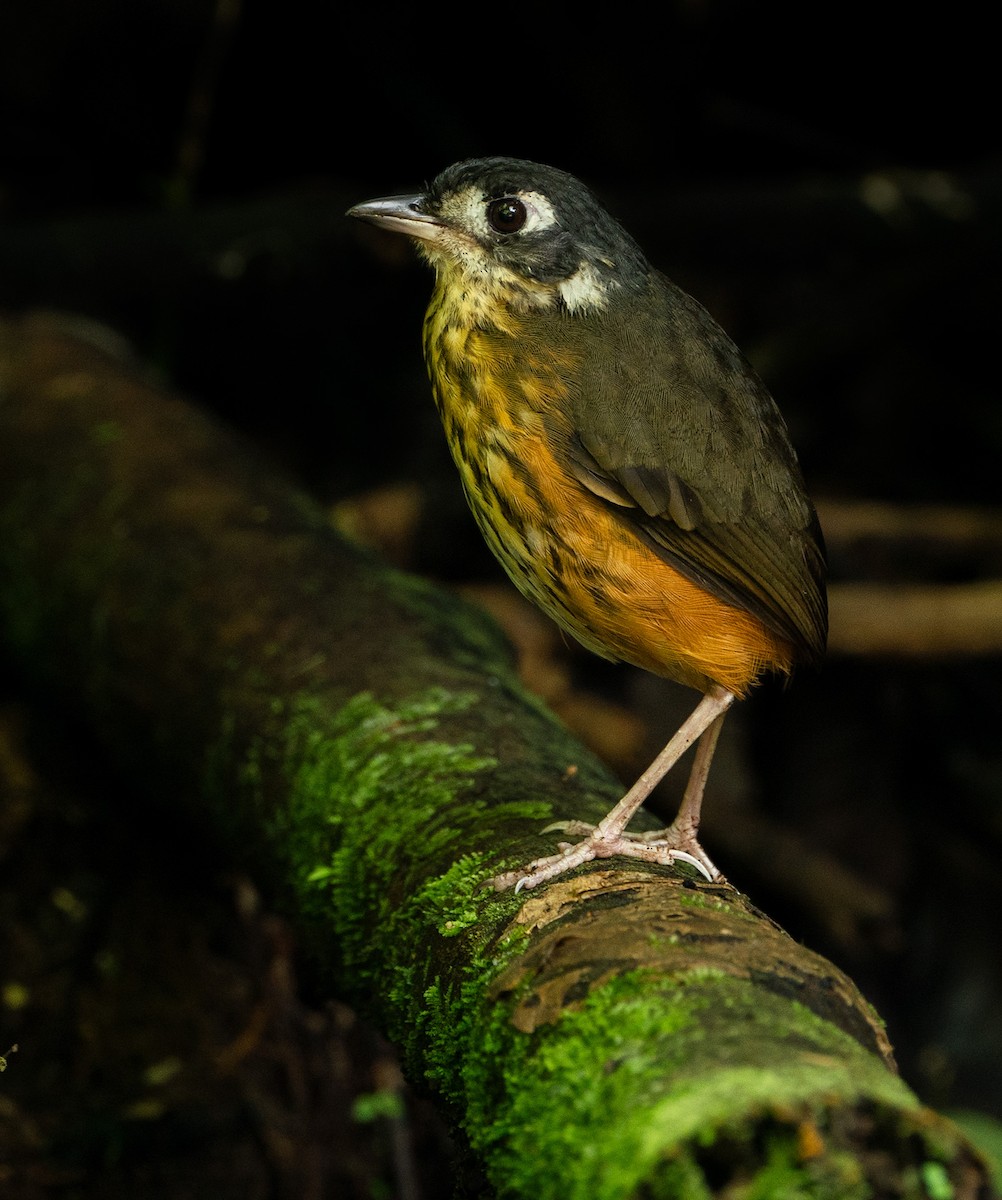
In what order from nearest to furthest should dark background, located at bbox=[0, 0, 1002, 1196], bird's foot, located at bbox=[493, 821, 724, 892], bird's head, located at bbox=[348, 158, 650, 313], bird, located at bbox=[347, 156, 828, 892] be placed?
bird's foot, located at bbox=[493, 821, 724, 892] < bird, located at bbox=[347, 156, 828, 892] < bird's head, located at bbox=[348, 158, 650, 313] < dark background, located at bbox=[0, 0, 1002, 1196]

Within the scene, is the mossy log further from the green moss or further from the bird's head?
the bird's head

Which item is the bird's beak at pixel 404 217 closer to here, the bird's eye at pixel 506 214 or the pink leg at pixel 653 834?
the bird's eye at pixel 506 214

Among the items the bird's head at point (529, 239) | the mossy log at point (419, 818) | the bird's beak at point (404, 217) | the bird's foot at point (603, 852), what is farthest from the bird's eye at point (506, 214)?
the bird's foot at point (603, 852)

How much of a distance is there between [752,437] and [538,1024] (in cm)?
162

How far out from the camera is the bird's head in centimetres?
325

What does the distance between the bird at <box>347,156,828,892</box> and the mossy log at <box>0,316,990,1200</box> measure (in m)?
0.36

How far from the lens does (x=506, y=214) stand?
129 inches

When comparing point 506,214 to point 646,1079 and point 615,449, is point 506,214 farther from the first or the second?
point 646,1079

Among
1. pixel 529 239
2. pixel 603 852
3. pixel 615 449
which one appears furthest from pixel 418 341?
pixel 603 852

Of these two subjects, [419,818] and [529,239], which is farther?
[529,239]

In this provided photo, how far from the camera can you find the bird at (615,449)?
299 centimetres

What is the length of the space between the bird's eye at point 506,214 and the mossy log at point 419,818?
101cm

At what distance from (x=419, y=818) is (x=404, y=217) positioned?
1485 millimetres

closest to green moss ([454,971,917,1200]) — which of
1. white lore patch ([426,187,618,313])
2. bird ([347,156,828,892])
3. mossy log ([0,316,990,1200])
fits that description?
mossy log ([0,316,990,1200])
